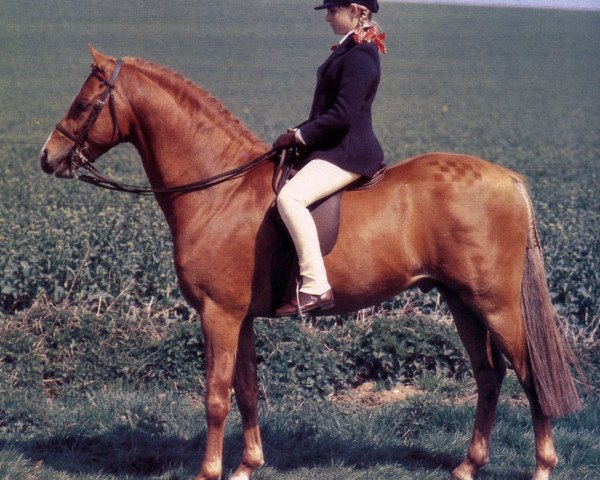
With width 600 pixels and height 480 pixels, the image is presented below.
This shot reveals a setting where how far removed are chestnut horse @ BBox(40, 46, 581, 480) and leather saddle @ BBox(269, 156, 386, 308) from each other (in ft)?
0.20

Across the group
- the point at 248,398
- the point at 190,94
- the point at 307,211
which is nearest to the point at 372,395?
the point at 248,398

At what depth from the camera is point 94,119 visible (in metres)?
5.03

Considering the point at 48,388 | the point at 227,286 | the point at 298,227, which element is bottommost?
the point at 48,388

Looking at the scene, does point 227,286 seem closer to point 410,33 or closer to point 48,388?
point 48,388

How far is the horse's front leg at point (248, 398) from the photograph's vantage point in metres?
5.46

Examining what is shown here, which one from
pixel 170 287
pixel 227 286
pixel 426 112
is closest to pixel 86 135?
pixel 227 286

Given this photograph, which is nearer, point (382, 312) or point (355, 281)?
point (355, 281)

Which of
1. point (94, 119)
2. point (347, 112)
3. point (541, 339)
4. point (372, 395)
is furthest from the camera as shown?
point (372, 395)

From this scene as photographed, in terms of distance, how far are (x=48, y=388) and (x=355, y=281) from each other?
3515 mm

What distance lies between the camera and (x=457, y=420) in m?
6.46

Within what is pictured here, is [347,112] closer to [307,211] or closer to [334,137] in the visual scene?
[334,137]

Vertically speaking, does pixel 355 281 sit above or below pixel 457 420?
above

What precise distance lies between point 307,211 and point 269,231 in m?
0.34

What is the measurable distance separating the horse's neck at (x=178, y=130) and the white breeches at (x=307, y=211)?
1.78 feet
